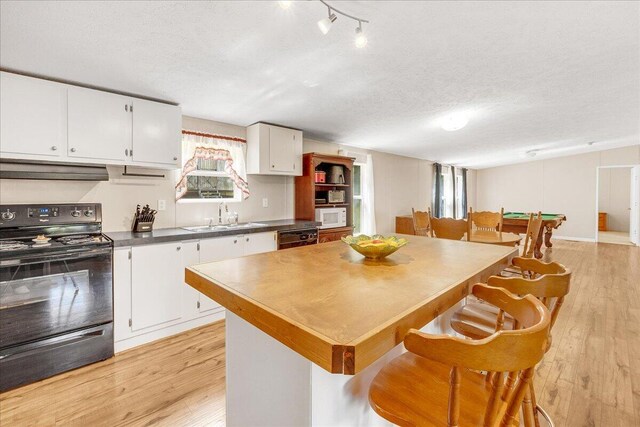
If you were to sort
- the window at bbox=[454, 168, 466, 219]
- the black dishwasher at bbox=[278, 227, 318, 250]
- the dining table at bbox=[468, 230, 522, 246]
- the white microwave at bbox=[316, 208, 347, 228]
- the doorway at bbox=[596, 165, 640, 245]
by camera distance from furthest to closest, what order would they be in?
the doorway at bbox=[596, 165, 640, 245]
the window at bbox=[454, 168, 466, 219]
the white microwave at bbox=[316, 208, 347, 228]
the black dishwasher at bbox=[278, 227, 318, 250]
the dining table at bbox=[468, 230, 522, 246]

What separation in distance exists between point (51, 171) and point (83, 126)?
17.2 inches

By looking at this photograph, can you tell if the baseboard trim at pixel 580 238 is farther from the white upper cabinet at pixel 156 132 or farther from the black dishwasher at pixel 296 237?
the white upper cabinet at pixel 156 132

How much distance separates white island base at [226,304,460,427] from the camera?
98 cm

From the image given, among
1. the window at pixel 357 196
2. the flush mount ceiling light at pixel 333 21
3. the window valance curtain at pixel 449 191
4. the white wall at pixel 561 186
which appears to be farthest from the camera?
the white wall at pixel 561 186

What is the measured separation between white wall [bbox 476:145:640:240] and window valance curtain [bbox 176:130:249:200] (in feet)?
30.0

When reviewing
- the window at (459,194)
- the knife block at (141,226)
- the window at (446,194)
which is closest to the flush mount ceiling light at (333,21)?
the knife block at (141,226)

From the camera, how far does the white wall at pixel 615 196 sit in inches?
372

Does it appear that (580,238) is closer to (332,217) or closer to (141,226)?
(332,217)

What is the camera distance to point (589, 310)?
334cm

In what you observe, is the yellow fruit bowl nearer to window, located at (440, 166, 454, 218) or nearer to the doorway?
window, located at (440, 166, 454, 218)

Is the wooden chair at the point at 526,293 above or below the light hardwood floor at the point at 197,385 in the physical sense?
above

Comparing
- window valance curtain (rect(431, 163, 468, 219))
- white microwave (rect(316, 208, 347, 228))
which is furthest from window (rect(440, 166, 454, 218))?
white microwave (rect(316, 208, 347, 228))

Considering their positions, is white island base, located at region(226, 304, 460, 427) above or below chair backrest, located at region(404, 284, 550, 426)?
below

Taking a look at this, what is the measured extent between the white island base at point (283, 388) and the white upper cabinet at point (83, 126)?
6.90 ft
